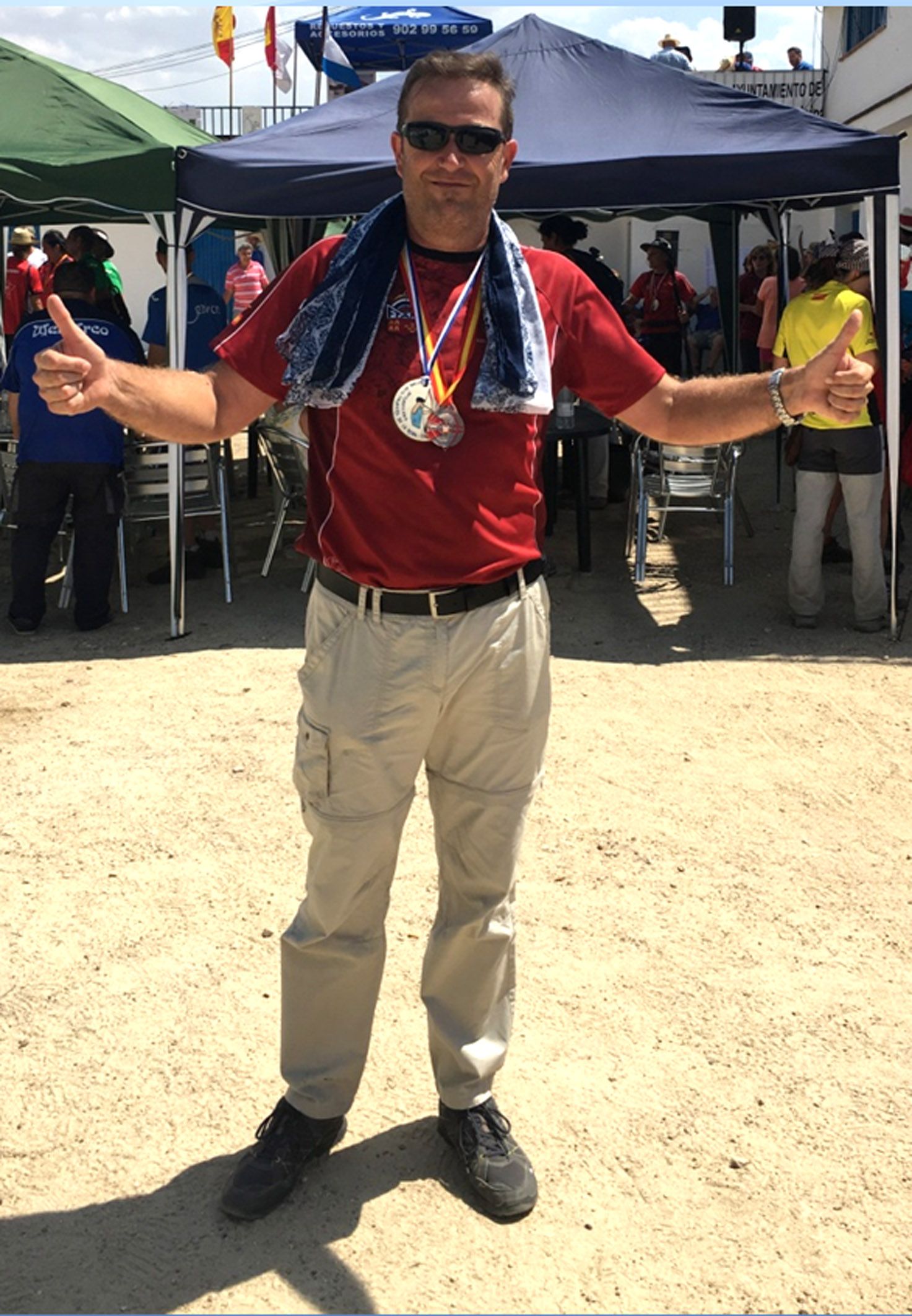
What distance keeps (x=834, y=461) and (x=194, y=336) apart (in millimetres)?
3890

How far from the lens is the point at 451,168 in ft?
8.23

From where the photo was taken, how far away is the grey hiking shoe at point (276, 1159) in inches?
111

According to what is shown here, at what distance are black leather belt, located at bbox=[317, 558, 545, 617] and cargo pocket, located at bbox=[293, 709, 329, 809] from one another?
0.84ft

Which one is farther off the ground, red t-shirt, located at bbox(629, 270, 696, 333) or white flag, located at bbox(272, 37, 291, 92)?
white flag, located at bbox(272, 37, 291, 92)

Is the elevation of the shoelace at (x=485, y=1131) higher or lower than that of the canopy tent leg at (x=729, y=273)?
lower

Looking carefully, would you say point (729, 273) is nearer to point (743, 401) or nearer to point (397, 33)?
point (397, 33)

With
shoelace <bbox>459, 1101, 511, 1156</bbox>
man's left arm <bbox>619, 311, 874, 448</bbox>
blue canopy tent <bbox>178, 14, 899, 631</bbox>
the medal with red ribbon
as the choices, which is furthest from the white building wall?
shoelace <bbox>459, 1101, 511, 1156</bbox>

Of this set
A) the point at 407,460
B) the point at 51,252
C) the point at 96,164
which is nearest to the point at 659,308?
the point at 51,252

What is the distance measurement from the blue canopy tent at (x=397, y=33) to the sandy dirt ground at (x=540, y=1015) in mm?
12531

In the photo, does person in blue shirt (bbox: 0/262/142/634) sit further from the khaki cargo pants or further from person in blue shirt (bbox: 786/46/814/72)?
person in blue shirt (bbox: 786/46/814/72)

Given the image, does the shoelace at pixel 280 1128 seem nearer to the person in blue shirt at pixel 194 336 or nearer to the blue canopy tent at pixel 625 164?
the blue canopy tent at pixel 625 164

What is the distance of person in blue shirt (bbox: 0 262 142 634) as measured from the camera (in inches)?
288

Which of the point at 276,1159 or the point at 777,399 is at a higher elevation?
Result: the point at 777,399

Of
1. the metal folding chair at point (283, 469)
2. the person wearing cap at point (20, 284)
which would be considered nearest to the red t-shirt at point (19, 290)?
the person wearing cap at point (20, 284)
